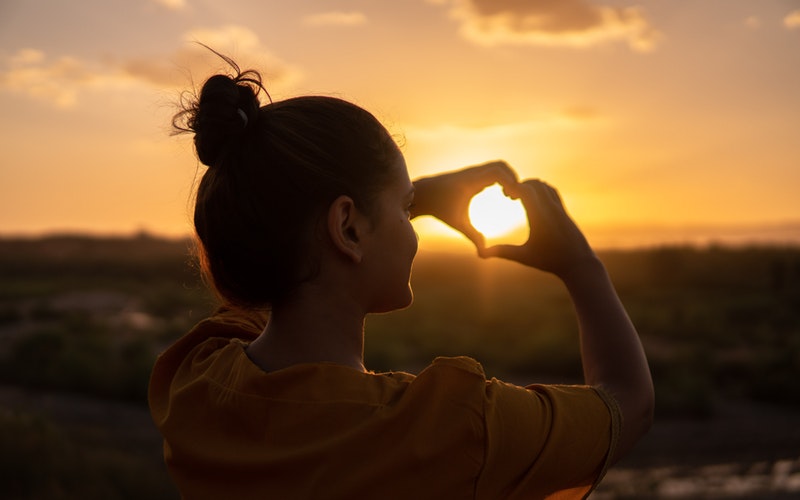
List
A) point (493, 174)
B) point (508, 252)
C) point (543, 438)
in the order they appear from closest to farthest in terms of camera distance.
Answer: point (543, 438) → point (508, 252) → point (493, 174)

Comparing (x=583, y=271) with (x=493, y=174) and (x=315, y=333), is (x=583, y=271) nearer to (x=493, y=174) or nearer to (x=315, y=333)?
(x=493, y=174)

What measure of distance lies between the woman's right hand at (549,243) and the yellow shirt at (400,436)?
0.82 ft

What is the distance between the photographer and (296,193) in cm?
136

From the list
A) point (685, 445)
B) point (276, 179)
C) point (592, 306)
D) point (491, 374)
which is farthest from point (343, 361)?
point (491, 374)

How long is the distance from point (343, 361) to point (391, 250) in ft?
0.66

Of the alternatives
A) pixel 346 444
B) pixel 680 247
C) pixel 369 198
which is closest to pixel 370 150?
pixel 369 198

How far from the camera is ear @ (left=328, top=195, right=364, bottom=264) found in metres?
1.35

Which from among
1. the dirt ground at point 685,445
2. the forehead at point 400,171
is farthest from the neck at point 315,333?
the dirt ground at point 685,445

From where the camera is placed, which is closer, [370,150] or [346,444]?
[346,444]

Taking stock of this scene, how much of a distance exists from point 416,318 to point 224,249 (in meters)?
23.8

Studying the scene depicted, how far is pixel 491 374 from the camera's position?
1489 cm

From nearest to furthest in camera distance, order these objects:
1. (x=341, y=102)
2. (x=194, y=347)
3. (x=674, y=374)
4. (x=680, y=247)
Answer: (x=341, y=102) → (x=194, y=347) → (x=674, y=374) → (x=680, y=247)

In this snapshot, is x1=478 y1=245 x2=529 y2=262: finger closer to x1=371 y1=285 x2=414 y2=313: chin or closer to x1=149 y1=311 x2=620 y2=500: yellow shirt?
x1=371 y1=285 x2=414 y2=313: chin

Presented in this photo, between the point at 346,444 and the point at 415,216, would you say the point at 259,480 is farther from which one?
the point at 415,216
